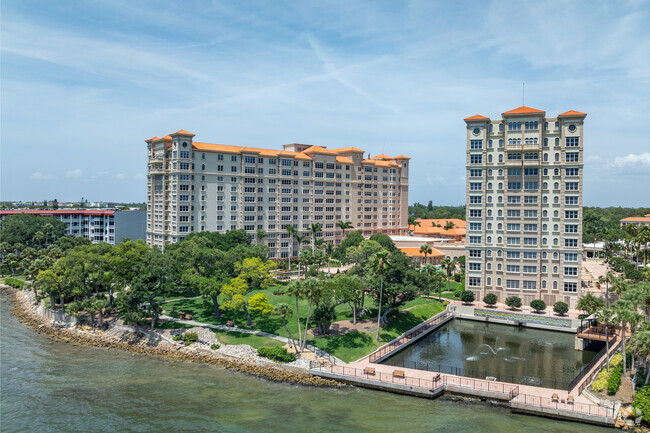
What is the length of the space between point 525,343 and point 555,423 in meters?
26.1

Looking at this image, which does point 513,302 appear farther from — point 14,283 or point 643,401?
point 14,283

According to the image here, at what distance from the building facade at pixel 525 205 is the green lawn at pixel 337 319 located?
1425 cm

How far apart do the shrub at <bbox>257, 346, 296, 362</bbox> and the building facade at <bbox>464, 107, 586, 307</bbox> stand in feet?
147

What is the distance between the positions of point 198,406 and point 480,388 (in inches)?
1135

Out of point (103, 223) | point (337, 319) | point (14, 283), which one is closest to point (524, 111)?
point (337, 319)

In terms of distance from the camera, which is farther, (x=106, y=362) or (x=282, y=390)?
(x=106, y=362)

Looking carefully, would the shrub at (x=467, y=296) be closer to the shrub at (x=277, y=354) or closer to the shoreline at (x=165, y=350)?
the shrub at (x=277, y=354)

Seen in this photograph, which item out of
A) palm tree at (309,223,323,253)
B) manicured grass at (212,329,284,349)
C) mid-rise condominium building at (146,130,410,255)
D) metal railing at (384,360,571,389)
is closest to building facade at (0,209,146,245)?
mid-rise condominium building at (146,130,410,255)

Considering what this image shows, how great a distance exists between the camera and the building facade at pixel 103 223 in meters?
141

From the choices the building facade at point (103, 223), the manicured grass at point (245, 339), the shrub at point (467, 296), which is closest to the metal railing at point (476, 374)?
the manicured grass at point (245, 339)

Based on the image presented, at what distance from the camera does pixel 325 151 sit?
131250 millimetres

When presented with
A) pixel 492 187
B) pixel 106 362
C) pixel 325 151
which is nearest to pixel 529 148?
pixel 492 187

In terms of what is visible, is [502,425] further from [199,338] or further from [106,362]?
→ [106,362]

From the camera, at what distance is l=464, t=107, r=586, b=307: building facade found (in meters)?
80.9
